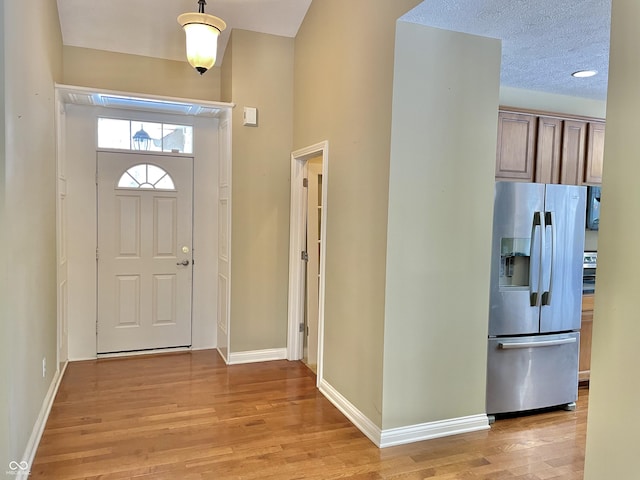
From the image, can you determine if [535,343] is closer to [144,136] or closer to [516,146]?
[516,146]

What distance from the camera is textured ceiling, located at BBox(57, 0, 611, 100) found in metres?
2.55

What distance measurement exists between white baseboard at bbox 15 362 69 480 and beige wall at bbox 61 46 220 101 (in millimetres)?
Answer: 2629

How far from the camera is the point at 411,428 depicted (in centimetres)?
292

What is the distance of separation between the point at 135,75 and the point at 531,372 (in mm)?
4327

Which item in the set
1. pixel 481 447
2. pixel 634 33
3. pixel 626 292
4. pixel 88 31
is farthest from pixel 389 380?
pixel 88 31

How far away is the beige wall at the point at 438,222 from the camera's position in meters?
2.79

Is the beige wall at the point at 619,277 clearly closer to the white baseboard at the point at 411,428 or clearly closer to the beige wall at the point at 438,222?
the beige wall at the point at 438,222

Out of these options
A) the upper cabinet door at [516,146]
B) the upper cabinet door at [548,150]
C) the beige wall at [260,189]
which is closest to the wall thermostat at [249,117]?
the beige wall at [260,189]

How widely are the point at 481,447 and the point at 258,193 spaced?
9.31ft

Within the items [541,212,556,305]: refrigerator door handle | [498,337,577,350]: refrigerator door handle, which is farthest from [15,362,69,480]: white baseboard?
[541,212,556,305]: refrigerator door handle

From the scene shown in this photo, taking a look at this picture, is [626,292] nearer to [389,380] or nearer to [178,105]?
[389,380]

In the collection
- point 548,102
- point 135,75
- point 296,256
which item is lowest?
point 296,256

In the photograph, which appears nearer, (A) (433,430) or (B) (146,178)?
(A) (433,430)

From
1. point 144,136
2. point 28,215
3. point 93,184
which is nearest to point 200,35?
point 28,215
